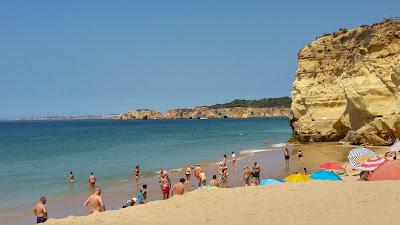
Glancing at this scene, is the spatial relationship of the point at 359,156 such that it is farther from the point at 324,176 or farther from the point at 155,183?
the point at 155,183

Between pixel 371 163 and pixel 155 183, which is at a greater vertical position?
pixel 371 163

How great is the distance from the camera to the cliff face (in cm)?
2947

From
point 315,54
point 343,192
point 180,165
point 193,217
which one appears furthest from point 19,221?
point 315,54

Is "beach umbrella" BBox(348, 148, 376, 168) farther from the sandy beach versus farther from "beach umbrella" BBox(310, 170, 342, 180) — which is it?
the sandy beach

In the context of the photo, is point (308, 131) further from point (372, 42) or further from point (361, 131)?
point (372, 42)

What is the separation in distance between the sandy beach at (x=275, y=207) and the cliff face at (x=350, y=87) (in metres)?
17.7

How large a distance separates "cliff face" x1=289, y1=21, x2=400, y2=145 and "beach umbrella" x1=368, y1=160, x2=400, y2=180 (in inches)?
579

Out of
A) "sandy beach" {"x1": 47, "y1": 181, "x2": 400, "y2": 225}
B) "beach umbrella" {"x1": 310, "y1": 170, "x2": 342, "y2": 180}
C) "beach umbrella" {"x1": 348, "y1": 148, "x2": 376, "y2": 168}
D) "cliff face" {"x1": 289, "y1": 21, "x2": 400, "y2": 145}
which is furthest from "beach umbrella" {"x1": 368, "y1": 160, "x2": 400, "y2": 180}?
"cliff face" {"x1": 289, "y1": 21, "x2": 400, "y2": 145}

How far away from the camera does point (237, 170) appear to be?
85.6 ft

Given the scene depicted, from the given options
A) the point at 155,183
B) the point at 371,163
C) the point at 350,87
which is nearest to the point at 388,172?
the point at 371,163

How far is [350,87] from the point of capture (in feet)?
108

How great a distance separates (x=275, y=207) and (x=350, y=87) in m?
24.3

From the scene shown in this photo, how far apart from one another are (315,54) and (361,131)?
545 inches

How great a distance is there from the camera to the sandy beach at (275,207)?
32.2 feet
